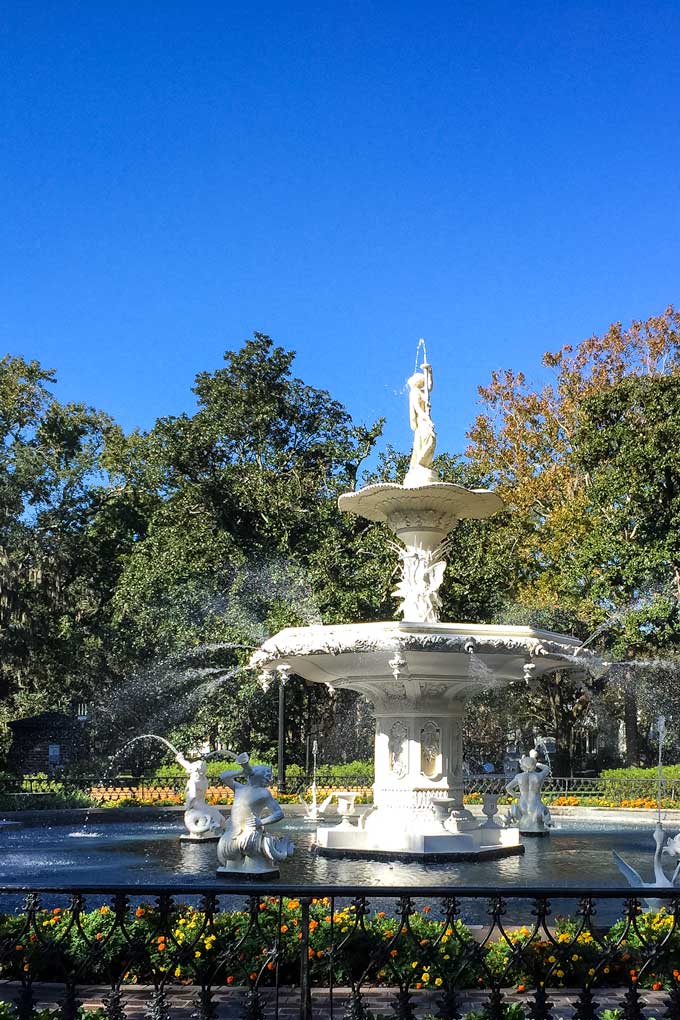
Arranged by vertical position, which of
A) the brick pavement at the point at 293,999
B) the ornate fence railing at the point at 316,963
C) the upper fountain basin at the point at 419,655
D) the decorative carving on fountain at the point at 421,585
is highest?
the decorative carving on fountain at the point at 421,585

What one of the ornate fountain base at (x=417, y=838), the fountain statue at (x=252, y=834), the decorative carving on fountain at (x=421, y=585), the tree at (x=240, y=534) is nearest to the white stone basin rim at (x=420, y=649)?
the decorative carving on fountain at (x=421, y=585)

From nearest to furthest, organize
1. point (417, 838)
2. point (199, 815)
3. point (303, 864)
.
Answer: point (303, 864) < point (417, 838) < point (199, 815)

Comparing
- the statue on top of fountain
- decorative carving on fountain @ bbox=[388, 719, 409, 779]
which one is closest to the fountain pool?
decorative carving on fountain @ bbox=[388, 719, 409, 779]

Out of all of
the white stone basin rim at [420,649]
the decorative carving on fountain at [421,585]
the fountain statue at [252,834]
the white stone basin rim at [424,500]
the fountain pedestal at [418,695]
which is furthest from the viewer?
the decorative carving on fountain at [421,585]

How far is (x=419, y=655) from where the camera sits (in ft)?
47.9

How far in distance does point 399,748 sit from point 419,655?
6.78ft

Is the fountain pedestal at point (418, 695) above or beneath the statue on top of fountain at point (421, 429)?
beneath

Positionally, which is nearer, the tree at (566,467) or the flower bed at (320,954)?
the flower bed at (320,954)

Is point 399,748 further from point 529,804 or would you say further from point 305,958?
point 305,958

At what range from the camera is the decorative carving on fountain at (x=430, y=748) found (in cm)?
1572

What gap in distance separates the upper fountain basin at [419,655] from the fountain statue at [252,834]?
2.77 metres

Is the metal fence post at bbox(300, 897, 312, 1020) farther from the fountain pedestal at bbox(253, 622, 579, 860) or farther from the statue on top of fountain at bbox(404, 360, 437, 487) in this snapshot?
the statue on top of fountain at bbox(404, 360, 437, 487)

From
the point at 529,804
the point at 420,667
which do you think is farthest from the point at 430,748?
the point at 529,804

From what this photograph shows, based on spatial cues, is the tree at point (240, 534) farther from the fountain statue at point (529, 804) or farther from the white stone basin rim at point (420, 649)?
the white stone basin rim at point (420, 649)
